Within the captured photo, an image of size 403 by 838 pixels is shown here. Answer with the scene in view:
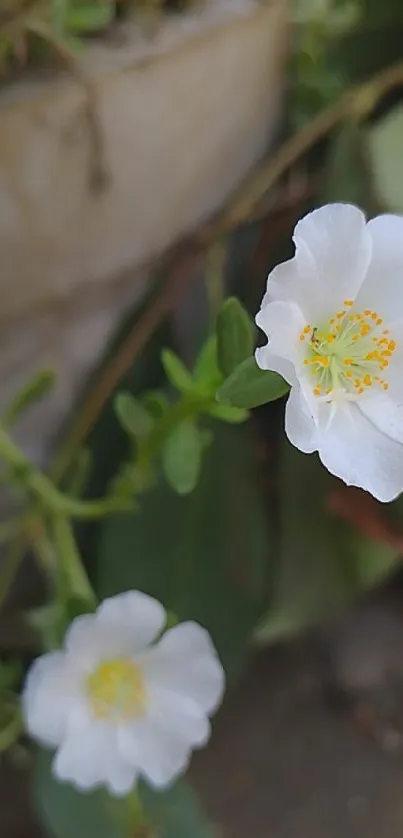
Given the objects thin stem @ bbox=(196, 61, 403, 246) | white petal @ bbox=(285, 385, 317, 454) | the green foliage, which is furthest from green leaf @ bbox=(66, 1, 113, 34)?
white petal @ bbox=(285, 385, 317, 454)

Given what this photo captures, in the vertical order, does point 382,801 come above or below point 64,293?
below

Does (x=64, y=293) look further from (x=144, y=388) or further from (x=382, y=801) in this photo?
(x=382, y=801)

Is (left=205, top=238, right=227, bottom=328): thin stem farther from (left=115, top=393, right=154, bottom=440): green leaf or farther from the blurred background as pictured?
(left=115, top=393, right=154, bottom=440): green leaf

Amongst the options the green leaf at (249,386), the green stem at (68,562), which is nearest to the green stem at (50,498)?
the green stem at (68,562)

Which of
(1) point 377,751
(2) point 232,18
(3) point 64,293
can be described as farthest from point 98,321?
(1) point 377,751

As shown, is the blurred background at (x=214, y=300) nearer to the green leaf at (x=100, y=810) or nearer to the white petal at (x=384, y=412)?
the green leaf at (x=100, y=810)

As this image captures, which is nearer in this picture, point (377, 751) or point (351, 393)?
point (351, 393)
